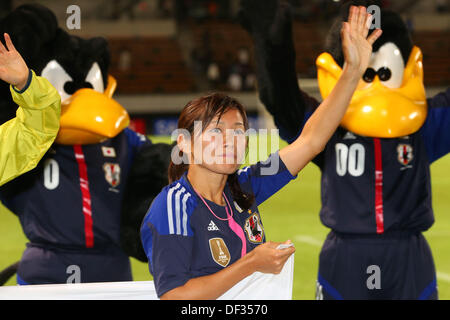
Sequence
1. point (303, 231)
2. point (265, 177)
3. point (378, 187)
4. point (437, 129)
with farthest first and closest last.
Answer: point (303, 231) < point (437, 129) < point (378, 187) < point (265, 177)

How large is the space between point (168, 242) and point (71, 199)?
4.36ft

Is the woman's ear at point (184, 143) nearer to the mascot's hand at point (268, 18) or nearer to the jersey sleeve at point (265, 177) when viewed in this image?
the jersey sleeve at point (265, 177)

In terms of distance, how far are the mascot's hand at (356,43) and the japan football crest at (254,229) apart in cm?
43

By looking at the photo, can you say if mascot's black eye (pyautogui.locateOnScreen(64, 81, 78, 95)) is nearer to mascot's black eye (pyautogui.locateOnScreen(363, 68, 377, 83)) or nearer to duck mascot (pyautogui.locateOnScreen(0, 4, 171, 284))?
duck mascot (pyautogui.locateOnScreen(0, 4, 171, 284))

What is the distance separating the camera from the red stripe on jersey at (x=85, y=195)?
2623mm

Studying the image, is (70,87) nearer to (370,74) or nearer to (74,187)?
(74,187)

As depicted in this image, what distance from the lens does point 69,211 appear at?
261cm

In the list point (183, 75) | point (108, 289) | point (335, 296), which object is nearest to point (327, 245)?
point (335, 296)

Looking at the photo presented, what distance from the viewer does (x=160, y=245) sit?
1.39 metres

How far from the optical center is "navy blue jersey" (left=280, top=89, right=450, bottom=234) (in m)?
2.57

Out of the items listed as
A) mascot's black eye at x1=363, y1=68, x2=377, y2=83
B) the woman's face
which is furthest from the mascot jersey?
the woman's face

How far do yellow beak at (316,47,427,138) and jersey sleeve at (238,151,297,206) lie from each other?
810mm

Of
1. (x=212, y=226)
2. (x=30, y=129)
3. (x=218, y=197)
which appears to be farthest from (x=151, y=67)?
(x=212, y=226)

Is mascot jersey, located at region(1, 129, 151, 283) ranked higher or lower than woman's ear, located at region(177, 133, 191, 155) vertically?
lower
